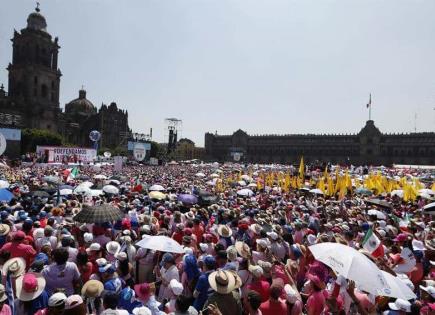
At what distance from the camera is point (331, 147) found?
116 m

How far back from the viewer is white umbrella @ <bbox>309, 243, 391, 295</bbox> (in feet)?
14.5

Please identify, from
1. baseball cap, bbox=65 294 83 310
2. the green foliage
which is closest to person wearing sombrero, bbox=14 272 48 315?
baseball cap, bbox=65 294 83 310

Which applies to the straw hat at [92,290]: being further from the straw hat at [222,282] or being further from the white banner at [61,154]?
the white banner at [61,154]

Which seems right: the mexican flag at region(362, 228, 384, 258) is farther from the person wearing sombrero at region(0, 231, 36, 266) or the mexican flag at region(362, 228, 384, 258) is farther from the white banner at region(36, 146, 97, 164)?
the white banner at region(36, 146, 97, 164)

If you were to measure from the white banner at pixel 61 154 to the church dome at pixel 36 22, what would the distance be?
52.1 m

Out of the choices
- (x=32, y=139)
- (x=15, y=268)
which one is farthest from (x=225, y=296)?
(x=32, y=139)

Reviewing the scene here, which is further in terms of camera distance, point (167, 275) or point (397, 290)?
point (167, 275)

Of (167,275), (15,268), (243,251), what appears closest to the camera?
(15,268)

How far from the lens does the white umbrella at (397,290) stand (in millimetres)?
4492

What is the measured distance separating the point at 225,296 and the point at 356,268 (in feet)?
5.54

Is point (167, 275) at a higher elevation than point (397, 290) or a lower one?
lower

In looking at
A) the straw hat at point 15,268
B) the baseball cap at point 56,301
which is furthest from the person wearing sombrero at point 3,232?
the baseball cap at point 56,301

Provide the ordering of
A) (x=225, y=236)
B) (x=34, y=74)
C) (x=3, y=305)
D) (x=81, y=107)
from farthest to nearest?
(x=81, y=107) → (x=34, y=74) → (x=225, y=236) → (x=3, y=305)

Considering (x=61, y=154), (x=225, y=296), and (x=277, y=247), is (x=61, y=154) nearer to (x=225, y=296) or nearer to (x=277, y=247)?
(x=277, y=247)
